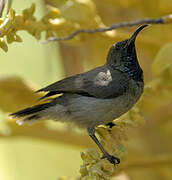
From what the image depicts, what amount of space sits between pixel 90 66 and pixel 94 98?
348mm

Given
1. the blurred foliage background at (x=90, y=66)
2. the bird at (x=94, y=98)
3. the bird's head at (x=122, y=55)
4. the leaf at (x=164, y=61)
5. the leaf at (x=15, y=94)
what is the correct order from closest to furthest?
the blurred foliage background at (x=90, y=66) → the leaf at (x=164, y=61) → the leaf at (x=15, y=94) → the bird at (x=94, y=98) → the bird's head at (x=122, y=55)

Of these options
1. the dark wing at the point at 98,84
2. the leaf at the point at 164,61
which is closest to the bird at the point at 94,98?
the dark wing at the point at 98,84

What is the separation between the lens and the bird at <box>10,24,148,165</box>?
1.52 meters

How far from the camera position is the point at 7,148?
7.20ft

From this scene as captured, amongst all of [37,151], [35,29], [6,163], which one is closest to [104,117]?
[35,29]

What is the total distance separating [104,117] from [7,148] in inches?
34.2

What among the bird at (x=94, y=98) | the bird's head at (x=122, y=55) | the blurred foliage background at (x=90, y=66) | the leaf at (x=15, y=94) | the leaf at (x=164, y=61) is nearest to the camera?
the blurred foliage background at (x=90, y=66)

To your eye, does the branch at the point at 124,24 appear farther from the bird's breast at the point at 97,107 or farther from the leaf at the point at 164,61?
the bird's breast at the point at 97,107

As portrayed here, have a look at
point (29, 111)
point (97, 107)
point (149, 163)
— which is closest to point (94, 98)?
point (97, 107)

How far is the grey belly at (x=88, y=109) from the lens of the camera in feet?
5.00

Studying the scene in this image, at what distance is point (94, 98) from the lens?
155 cm

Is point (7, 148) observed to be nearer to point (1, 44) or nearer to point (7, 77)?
point (7, 77)

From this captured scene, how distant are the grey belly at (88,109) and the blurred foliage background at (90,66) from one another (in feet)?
0.20

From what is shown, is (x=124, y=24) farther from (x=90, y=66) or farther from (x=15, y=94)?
(x=90, y=66)
